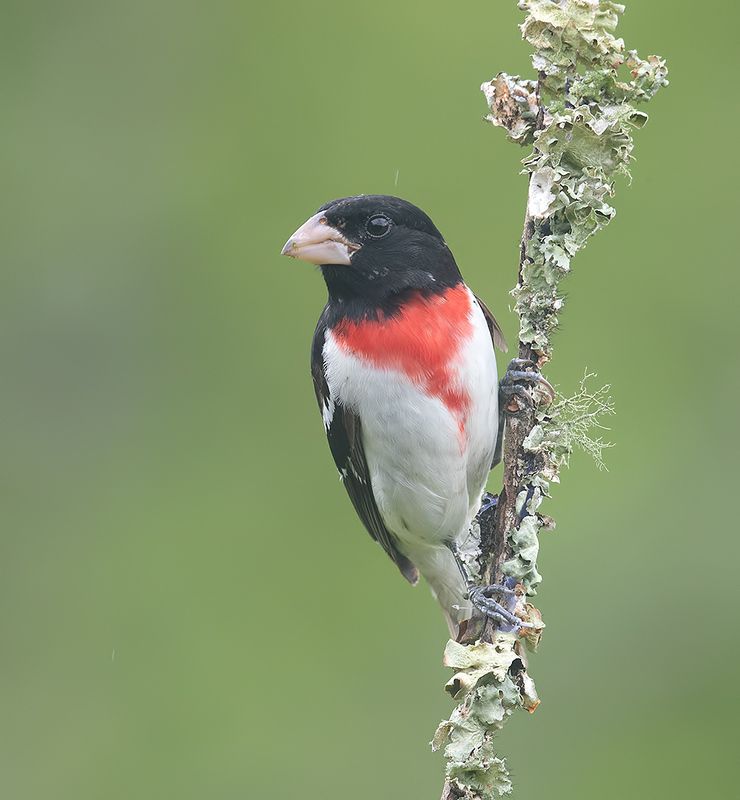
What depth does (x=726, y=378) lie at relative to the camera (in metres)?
6.34

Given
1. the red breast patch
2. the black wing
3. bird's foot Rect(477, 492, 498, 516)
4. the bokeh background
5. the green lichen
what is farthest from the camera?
the bokeh background

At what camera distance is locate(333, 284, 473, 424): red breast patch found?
3.95 meters

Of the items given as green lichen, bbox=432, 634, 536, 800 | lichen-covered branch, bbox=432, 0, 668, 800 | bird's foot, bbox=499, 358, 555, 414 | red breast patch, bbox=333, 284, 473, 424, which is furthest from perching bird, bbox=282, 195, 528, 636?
green lichen, bbox=432, 634, 536, 800

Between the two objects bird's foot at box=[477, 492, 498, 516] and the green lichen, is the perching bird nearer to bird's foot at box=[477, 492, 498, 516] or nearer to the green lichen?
bird's foot at box=[477, 492, 498, 516]

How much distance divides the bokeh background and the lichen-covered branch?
263 centimetres

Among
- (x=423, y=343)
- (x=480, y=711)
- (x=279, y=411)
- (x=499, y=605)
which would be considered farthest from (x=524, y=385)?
(x=279, y=411)

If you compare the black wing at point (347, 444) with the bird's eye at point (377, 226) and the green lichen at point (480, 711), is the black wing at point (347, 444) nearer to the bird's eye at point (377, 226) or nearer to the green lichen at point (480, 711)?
the bird's eye at point (377, 226)

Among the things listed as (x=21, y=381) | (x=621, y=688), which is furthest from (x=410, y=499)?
(x=21, y=381)

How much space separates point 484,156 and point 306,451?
1.55 meters

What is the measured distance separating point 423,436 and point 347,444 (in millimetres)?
292

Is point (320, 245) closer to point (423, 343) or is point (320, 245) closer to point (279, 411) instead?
Result: point (423, 343)

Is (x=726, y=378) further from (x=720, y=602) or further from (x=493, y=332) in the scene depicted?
(x=493, y=332)

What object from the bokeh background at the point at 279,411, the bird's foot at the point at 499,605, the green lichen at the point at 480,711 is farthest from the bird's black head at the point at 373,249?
the bokeh background at the point at 279,411

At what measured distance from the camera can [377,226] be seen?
4.05m
